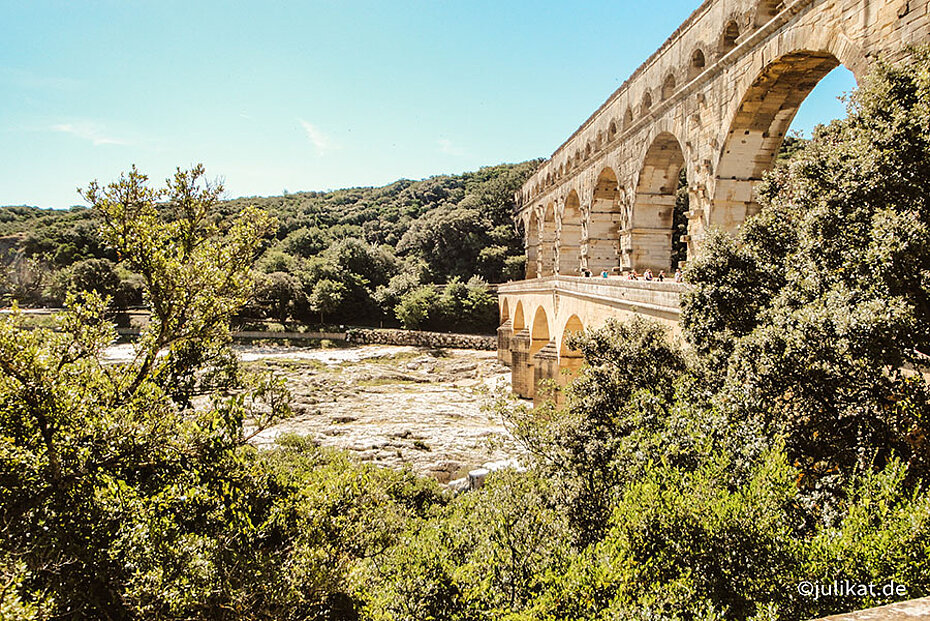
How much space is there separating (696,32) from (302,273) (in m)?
43.3

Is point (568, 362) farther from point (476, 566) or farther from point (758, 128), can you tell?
point (476, 566)

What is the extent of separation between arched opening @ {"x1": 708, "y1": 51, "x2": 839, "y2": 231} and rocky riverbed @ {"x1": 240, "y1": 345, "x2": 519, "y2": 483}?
7618mm

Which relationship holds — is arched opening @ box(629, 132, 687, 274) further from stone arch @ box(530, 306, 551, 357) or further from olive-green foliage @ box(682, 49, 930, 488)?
olive-green foliage @ box(682, 49, 930, 488)

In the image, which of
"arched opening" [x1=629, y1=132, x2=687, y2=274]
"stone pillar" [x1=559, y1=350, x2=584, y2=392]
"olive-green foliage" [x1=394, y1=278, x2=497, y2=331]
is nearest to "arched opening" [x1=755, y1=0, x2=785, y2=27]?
"arched opening" [x1=629, y1=132, x2=687, y2=274]

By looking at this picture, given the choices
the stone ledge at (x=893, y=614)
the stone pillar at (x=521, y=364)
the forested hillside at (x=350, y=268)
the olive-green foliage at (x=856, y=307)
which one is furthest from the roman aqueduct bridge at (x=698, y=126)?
the forested hillside at (x=350, y=268)

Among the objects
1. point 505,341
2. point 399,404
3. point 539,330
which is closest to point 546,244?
point 505,341

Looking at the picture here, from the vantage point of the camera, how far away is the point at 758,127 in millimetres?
11242

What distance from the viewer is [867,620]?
5.63 ft

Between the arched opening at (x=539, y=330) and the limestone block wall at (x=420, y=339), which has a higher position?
the arched opening at (x=539, y=330)

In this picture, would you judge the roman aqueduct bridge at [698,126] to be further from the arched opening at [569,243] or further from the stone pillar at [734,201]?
the arched opening at [569,243]

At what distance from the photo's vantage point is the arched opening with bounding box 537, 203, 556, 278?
32594 millimetres

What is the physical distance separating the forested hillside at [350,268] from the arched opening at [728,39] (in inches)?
1314

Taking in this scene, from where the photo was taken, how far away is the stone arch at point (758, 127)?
10.0m

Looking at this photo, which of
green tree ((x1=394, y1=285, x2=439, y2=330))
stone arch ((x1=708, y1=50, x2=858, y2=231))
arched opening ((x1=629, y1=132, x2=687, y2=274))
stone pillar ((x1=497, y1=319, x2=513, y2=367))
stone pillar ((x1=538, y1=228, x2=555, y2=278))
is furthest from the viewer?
green tree ((x1=394, y1=285, x2=439, y2=330))
